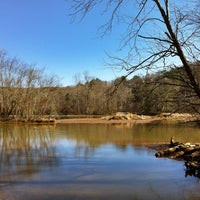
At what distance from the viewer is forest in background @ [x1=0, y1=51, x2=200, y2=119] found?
4.63 meters

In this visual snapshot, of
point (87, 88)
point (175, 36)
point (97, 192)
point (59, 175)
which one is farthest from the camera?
point (87, 88)

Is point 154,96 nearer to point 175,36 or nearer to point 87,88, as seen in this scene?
point 175,36

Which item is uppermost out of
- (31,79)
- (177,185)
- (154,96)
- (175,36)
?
(31,79)

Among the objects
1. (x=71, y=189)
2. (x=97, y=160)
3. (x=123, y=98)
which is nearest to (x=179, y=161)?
(x=97, y=160)

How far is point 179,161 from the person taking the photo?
13.1m

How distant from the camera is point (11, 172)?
10133mm

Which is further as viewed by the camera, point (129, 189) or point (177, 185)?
point (177, 185)

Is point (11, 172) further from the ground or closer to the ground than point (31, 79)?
closer to the ground

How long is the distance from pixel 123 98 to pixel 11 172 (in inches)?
2002

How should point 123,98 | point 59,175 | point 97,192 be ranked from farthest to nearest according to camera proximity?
1. point 123,98
2. point 59,175
3. point 97,192

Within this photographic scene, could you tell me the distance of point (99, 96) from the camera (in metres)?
7.28

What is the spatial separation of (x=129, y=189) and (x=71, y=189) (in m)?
1.46

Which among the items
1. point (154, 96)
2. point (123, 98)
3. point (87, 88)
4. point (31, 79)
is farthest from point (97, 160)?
point (87, 88)

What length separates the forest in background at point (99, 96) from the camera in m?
4.63
